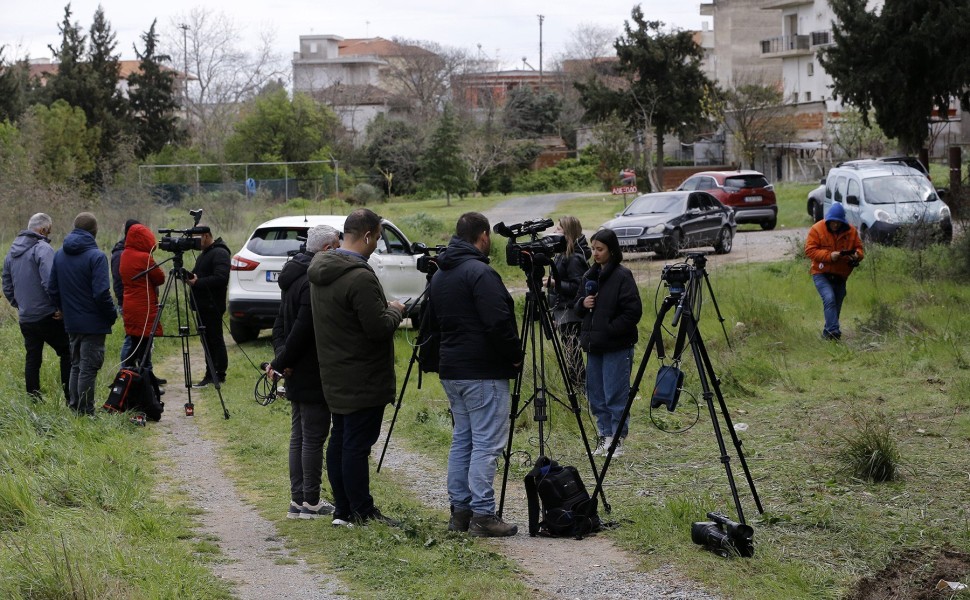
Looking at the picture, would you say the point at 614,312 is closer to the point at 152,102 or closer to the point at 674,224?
the point at 674,224

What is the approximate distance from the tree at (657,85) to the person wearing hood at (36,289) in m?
42.8

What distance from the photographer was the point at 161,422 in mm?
11102

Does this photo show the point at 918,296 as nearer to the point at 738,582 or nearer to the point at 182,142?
the point at 738,582

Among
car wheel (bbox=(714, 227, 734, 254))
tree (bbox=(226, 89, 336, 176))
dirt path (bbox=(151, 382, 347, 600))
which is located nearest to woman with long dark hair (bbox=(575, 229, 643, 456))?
dirt path (bbox=(151, 382, 347, 600))

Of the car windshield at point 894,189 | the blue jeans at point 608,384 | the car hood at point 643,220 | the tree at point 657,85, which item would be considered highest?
the tree at point 657,85

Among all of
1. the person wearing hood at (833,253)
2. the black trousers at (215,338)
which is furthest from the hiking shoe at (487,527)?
the person wearing hood at (833,253)

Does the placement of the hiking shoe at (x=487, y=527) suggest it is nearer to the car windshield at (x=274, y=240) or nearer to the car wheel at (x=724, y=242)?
the car windshield at (x=274, y=240)

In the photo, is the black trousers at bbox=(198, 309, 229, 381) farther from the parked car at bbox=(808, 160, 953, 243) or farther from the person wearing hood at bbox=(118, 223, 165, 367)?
the parked car at bbox=(808, 160, 953, 243)

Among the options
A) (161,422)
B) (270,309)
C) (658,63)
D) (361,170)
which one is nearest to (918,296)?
(270,309)

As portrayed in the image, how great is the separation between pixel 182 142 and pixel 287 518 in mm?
59411

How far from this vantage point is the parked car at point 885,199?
2203 cm

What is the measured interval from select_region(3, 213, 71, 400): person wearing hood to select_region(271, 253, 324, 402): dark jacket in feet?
14.8

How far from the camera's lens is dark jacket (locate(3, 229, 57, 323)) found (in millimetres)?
10789

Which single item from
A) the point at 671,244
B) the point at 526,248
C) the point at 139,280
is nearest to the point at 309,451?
the point at 526,248
